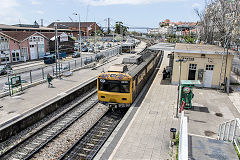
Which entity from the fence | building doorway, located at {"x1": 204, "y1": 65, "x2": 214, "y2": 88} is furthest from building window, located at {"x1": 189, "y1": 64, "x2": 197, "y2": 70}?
the fence

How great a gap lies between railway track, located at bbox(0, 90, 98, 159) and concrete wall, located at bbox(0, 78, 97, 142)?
3.48 feet

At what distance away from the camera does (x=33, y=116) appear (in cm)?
1422

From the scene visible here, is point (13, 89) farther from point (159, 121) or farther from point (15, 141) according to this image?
point (159, 121)

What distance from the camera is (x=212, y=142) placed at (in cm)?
990

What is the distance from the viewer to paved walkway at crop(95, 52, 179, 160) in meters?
9.63

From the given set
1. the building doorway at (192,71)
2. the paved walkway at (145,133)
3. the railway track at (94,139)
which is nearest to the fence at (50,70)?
the railway track at (94,139)

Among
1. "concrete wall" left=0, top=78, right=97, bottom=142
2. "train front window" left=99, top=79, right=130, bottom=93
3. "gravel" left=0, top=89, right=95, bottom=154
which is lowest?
"gravel" left=0, top=89, right=95, bottom=154

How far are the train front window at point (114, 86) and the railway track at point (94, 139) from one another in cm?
203

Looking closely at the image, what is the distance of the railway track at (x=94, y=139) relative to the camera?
34.6 feet

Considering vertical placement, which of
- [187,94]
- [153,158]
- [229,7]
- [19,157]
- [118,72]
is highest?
[229,7]

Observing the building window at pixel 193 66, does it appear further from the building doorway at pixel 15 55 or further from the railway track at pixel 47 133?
the building doorway at pixel 15 55

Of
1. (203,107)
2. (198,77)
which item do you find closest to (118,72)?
(203,107)

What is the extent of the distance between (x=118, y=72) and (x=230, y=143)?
794 centimetres

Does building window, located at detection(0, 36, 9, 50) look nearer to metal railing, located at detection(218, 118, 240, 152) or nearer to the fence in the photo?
the fence
